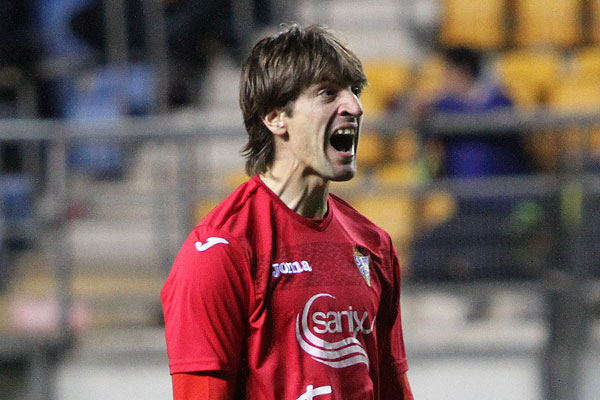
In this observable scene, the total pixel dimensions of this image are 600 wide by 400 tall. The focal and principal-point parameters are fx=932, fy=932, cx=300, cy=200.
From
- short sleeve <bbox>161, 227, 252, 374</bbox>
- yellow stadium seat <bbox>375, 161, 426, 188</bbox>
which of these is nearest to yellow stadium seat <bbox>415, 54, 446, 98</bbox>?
yellow stadium seat <bbox>375, 161, 426, 188</bbox>

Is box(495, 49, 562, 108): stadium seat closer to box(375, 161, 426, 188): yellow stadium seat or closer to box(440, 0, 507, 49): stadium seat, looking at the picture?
box(440, 0, 507, 49): stadium seat

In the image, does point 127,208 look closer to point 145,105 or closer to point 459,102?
point 145,105

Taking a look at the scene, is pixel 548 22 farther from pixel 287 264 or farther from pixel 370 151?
pixel 287 264

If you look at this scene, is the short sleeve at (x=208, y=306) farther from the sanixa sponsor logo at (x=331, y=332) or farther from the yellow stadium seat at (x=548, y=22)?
the yellow stadium seat at (x=548, y=22)

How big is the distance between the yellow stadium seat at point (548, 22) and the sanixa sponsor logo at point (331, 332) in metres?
6.42

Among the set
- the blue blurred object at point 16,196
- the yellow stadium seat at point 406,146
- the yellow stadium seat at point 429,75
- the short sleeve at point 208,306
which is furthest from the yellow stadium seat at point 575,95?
the short sleeve at point 208,306

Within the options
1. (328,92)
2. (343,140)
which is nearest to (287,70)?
(328,92)

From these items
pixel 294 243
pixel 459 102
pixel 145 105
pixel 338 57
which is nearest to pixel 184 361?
pixel 294 243

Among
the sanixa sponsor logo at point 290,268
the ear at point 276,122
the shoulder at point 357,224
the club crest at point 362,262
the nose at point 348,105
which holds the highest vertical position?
the nose at point 348,105

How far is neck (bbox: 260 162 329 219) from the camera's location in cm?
220

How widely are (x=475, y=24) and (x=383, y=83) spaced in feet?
3.90

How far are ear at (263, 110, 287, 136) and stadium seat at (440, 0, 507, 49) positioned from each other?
19.7 ft

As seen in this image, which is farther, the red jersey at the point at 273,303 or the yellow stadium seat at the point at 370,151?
the yellow stadium seat at the point at 370,151

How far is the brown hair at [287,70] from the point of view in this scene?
6.92ft
